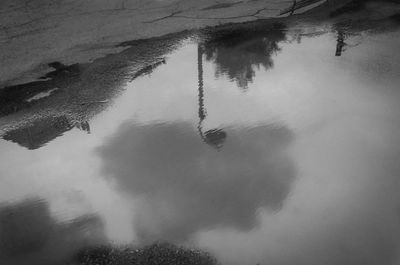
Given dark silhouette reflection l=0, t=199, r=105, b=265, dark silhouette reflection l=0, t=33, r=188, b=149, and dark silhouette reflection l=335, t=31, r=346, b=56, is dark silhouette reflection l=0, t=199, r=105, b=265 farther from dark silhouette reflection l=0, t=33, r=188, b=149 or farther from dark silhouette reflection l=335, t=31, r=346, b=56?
dark silhouette reflection l=335, t=31, r=346, b=56

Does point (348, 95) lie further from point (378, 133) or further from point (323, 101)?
point (378, 133)

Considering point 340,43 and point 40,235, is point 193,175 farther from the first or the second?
point 340,43

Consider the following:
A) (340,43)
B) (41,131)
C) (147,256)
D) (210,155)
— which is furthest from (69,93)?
(340,43)

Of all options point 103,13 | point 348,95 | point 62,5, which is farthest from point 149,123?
point 62,5

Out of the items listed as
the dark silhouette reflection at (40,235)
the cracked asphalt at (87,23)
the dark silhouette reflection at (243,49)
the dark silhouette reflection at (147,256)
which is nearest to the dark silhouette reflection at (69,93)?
A: the cracked asphalt at (87,23)

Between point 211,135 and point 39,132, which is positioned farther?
point 39,132

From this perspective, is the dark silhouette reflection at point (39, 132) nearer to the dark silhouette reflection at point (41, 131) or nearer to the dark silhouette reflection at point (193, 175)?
the dark silhouette reflection at point (41, 131)
